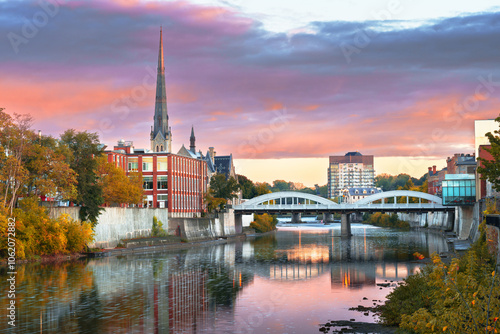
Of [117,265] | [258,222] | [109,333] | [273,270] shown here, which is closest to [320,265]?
[273,270]

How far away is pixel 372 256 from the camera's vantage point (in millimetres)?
83688

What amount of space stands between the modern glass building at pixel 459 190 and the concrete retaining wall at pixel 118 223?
5926 centimetres

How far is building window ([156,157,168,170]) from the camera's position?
393 feet

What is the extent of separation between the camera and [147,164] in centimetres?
12012

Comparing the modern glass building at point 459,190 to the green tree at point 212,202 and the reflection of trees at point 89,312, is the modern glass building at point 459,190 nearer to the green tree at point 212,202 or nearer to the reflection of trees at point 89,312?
the green tree at point 212,202

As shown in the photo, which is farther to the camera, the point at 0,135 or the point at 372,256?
the point at 372,256

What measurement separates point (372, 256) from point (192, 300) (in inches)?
1729

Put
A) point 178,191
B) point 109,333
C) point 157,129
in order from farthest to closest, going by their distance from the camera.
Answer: point 157,129 → point 178,191 → point 109,333

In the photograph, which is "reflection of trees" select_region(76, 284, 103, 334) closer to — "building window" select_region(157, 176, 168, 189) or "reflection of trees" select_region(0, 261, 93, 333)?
"reflection of trees" select_region(0, 261, 93, 333)

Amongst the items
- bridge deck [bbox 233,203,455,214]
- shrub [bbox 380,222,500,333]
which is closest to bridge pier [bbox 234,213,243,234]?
bridge deck [bbox 233,203,455,214]

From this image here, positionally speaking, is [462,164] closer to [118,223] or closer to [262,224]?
[262,224]

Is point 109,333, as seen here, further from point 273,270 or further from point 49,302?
point 273,270

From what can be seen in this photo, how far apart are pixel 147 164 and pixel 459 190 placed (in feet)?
205

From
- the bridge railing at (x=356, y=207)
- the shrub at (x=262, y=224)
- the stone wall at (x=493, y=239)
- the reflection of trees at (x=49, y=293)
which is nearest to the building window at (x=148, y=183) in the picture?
the bridge railing at (x=356, y=207)
